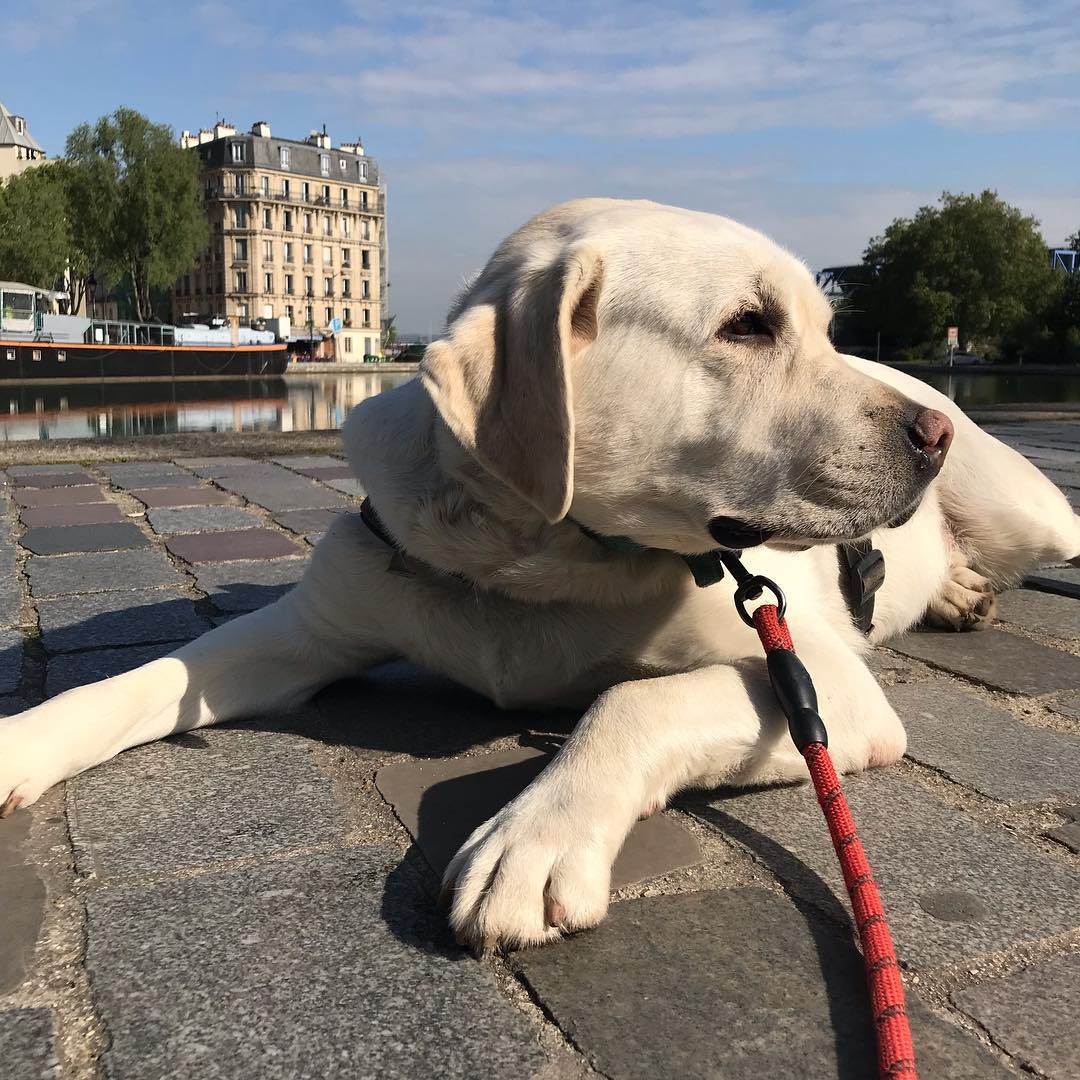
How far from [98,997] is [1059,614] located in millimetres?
3496

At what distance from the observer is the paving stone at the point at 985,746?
2.31 m

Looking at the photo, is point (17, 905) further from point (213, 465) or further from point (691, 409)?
point (213, 465)

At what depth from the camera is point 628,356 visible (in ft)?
7.38

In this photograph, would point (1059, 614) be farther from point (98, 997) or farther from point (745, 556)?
point (98, 997)

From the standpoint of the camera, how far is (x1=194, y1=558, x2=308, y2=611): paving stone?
3.94 meters

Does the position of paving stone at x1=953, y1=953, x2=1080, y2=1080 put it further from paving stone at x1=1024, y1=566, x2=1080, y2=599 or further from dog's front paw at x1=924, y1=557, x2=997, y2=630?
paving stone at x1=1024, y1=566, x2=1080, y2=599

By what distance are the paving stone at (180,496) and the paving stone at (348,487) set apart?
682 millimetres

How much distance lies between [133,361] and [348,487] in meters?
36.0

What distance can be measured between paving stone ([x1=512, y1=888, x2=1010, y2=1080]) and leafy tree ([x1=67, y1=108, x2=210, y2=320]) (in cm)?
5582

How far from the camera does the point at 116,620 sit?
3.66m

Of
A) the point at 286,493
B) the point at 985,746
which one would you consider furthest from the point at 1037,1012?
the point at 286,493

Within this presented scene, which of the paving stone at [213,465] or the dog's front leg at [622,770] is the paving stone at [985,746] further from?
the paving stone at [213,465]

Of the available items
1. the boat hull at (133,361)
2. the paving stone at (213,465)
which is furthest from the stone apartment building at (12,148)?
the paving stone at (213,465)

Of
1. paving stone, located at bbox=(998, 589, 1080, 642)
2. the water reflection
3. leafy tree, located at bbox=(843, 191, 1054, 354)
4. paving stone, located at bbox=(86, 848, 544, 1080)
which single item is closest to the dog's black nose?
paving stone, located at bbox=(86, 848, 544, 1080)
